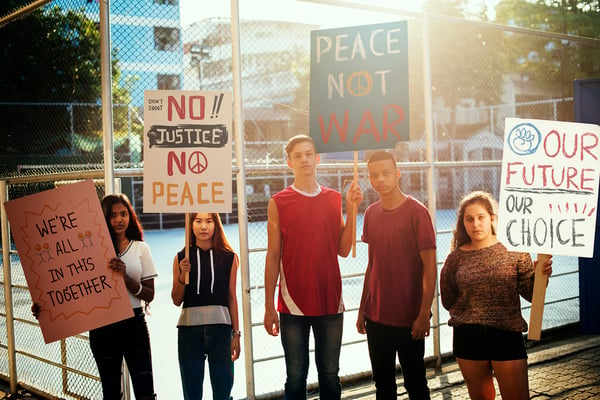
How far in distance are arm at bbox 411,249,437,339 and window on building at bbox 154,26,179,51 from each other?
2.54 meters

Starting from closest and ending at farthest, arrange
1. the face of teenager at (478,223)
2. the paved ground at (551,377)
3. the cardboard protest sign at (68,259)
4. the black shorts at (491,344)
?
the black shorts at (491,344) → the face of teenager at (478,223) → the cardboard protest sign at (68,259) → the paved ground at (551,377)

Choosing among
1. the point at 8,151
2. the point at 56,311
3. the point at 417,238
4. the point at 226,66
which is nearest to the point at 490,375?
the point at 417,238

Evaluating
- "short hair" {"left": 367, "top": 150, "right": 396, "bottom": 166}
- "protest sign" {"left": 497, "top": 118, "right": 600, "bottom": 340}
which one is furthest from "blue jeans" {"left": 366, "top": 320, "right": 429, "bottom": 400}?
"short hair" {"left": 367, "top": 150, "right": 396, "bottom": 166}

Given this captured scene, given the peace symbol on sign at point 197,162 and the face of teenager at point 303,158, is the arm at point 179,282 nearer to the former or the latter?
the peace symbol on sign at point 197,162

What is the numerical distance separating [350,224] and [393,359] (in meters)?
0.89

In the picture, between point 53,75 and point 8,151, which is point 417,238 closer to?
point 53,75

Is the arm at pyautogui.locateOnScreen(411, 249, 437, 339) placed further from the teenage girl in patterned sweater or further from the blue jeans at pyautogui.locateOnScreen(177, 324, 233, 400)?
the blue jeans at pyautogui.locateOnScreen(177, 324, 233, 400)

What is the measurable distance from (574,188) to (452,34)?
29.6 ft

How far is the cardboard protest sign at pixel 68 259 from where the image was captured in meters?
3.90

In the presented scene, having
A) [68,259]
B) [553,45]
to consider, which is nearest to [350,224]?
[68,259]

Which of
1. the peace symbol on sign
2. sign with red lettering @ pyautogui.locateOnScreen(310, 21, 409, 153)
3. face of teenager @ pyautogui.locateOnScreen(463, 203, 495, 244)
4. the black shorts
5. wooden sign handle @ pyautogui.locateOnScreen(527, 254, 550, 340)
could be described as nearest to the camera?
wooden sign handle @ pyautogui.locateOnScreen(527, 254, 550, 340)

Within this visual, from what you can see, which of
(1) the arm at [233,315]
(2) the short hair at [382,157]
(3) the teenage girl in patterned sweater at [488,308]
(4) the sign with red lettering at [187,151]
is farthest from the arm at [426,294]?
(4) the sign with red lettering at [187,151]

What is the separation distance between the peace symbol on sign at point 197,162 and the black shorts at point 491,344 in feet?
6.02

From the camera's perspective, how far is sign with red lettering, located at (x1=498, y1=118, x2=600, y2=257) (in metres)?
3.53
